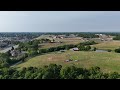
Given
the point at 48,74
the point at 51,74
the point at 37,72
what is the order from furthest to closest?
the point at 37,72, the point at 51,74, the point at 48,74

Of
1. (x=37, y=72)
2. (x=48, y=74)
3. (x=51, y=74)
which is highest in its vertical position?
(x=48, y=74)

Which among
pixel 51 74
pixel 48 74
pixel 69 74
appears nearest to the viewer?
pixel 48 74

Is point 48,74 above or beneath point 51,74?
above

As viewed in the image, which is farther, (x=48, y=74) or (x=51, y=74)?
(x=51, y=74)

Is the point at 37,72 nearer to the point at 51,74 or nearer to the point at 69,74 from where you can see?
the point at 69,74

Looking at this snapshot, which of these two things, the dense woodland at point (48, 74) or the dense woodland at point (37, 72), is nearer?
the dense woodland at point (48, 74)

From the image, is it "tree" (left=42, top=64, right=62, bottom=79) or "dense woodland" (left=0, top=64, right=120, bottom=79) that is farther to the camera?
"tree" (left=42, top=64, right=62, bottom=79)

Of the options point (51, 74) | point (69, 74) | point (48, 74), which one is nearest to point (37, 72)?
point (69, 74)

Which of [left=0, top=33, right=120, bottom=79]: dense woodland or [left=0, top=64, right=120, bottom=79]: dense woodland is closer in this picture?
[left=0, top=64, right=120, bottom=79]: dense woodland

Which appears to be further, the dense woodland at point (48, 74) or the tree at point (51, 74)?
the tree at point (51, 74)
